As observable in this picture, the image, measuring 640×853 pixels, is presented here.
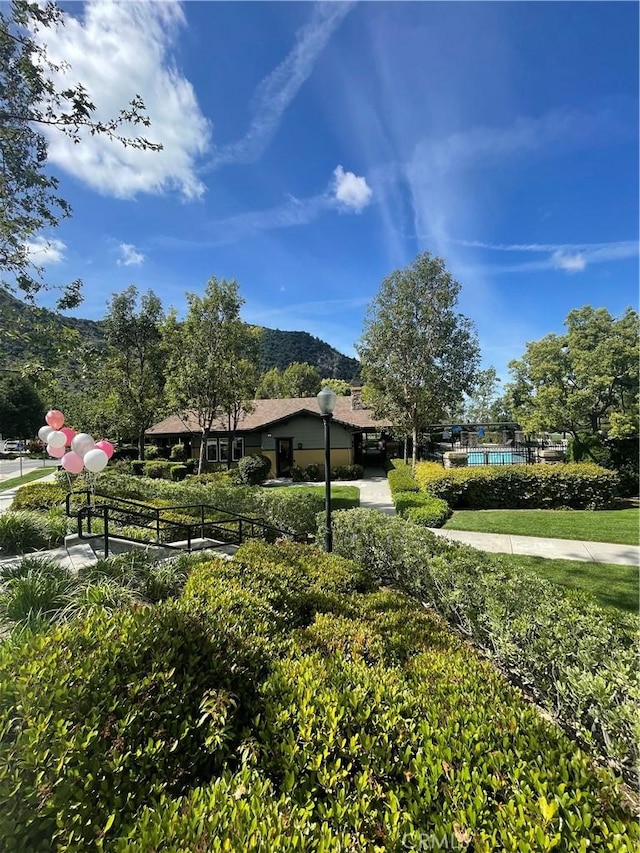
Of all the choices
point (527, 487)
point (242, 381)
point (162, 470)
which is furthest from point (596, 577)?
point (162, 470)

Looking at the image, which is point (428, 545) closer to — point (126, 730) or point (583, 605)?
point (583, 605)

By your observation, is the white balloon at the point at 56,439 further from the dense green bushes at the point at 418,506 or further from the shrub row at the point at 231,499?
the dense green bushes at the point at 418,506

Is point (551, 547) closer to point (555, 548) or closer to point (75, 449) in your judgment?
point (555, 548)

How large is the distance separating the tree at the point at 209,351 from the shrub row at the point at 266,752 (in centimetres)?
1837

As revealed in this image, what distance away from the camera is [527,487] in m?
13.4

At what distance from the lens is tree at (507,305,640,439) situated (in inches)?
639

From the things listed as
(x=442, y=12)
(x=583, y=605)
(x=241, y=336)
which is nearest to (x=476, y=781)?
(x=583, y=605)

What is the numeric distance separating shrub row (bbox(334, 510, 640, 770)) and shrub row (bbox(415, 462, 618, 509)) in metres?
8.28

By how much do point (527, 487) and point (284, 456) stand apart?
1422 centimetres

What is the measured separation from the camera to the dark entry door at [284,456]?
2384cm

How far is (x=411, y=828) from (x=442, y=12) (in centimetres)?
847

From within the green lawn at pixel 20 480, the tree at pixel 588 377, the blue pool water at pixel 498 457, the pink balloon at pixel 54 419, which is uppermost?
the tree at pixel 588 377

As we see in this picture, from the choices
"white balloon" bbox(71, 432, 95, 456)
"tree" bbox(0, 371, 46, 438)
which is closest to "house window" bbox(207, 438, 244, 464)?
"white balloon" bbox(71, 432, 95, 456)

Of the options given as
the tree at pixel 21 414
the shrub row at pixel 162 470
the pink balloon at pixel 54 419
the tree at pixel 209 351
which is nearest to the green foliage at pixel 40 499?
the pink balloon at pixel 54 419
